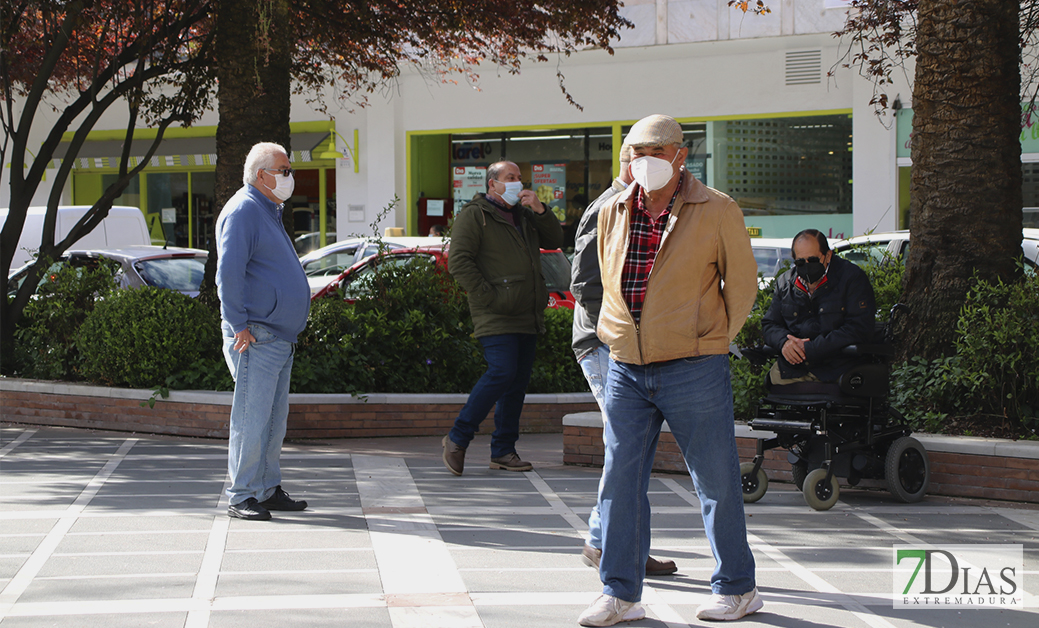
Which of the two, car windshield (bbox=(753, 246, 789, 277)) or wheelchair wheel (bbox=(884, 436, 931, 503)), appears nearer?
wheelchair wheel (bbox=(884, 436, 931, 503))

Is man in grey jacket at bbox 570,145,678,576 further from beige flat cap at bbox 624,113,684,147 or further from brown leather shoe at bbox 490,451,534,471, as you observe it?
brown leather shoe at bbox 490,451,534,471

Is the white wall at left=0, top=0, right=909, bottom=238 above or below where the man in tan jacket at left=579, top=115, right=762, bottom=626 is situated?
above

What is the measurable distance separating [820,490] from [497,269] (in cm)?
239

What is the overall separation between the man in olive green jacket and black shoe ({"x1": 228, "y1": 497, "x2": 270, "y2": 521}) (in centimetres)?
157

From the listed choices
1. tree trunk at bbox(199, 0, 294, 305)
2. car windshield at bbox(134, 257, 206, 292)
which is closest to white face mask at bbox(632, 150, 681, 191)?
tree trunk at bbox(199, 0, 294, 305)

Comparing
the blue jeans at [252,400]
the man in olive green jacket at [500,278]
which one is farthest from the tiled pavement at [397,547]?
the man in olive green jacket at [500,278]

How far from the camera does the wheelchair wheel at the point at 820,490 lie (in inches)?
243

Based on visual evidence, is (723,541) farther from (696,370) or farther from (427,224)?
(427,224)

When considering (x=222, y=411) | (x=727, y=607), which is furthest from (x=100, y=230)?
(x=727, y=607)

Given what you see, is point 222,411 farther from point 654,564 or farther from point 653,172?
point 653,172

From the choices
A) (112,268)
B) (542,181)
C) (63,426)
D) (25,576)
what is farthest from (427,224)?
(25,576)

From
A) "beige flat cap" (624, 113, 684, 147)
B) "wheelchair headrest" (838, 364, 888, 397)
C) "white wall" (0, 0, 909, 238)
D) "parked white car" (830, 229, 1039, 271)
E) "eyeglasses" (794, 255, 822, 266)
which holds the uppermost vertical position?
"white wall" (0, 0, 909, 238)

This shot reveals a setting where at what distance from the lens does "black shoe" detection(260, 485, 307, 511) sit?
605 centimetres

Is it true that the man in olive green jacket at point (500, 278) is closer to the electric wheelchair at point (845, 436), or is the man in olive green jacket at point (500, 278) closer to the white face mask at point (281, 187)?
the white face mask at point (281, 187)
